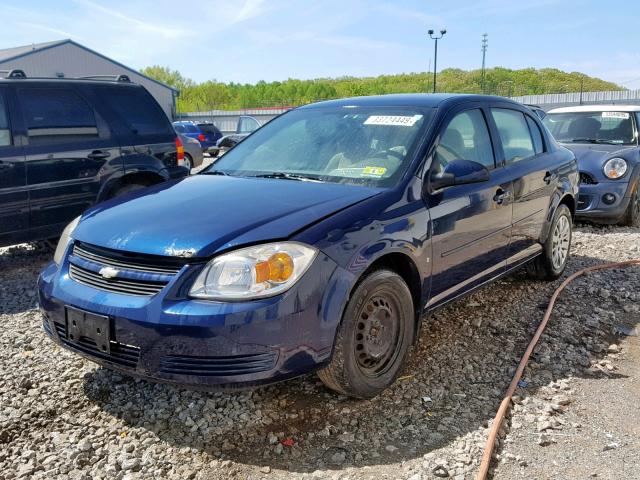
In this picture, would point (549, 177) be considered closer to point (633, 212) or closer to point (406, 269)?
point (406, 269)

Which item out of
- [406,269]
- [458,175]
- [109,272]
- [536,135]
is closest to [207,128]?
[536,135]

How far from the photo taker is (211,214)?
287 centimetres

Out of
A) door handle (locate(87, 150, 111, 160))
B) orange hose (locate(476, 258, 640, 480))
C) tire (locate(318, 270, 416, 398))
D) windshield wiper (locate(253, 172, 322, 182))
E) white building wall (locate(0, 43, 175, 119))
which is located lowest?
orange hose (locate(476, 258, 640, 480))

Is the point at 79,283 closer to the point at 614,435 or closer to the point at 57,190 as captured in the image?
the point at 614,435

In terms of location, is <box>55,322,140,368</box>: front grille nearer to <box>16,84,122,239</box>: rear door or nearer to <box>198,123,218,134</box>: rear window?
<box>16,84,122,239</box>: rear door

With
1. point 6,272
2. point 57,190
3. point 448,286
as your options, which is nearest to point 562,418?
point 448,286

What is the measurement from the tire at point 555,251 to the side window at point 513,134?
30.4 inches

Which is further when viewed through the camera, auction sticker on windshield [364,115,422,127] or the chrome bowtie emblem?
auction sticker on windshield [364,115,422,127]

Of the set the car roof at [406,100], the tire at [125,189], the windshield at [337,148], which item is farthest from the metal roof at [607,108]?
the tire at [125,189]

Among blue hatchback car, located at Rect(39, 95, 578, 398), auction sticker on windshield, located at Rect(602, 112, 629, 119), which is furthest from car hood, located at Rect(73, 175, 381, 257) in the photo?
auction sticker on windshield, located at Rect(602, 112, 629, 119)

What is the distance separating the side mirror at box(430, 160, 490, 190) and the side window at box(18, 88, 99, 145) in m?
4.04

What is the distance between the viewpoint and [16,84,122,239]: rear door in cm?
553

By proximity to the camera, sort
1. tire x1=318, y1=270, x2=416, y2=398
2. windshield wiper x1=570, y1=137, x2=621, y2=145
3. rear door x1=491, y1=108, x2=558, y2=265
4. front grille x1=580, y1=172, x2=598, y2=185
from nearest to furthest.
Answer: tire x1=318, y1=270, x2=416, y2=398
rear door x1=491, y1=108, x2=558, y2=265
front grille x1=580, y1=172, x2=598, y2=185
windshield wiper x1=570, y1=137, x2=621, y2=145

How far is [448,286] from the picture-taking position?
3572 mm
